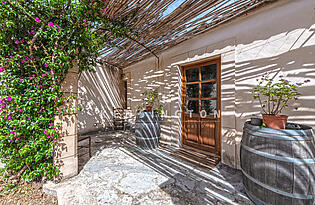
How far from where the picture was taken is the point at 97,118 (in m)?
4.90

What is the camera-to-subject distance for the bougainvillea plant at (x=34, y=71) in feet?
4.83

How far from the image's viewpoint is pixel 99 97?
4.99 meters

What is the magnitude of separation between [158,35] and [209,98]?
1.74m

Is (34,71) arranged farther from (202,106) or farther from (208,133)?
(208,133)

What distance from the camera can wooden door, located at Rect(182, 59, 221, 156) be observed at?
8.55 feet

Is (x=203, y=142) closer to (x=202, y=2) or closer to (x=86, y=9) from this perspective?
(x=202, y=2)

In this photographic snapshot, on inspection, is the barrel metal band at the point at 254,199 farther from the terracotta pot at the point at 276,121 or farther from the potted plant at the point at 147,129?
the potted plant at the point at 147,129

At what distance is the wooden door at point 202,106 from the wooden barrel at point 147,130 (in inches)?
29.3

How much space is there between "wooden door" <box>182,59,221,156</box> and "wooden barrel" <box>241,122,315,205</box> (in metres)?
1.22

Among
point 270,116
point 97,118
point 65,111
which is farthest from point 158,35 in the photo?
point 97,118

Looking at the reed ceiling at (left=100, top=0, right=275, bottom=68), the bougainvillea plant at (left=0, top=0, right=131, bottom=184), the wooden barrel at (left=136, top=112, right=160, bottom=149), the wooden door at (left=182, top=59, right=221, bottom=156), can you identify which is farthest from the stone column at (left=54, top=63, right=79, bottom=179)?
the wooden door at (left=182, top=59, right=221, bottom=156)

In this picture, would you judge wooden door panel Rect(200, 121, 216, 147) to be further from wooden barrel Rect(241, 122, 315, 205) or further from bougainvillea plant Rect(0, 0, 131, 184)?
bougainvillea plant Rect(0, 0, 131, 184)

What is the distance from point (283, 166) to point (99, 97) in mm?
5167

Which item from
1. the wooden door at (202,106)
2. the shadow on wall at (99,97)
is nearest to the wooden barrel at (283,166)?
the wooden door at (202,106)
